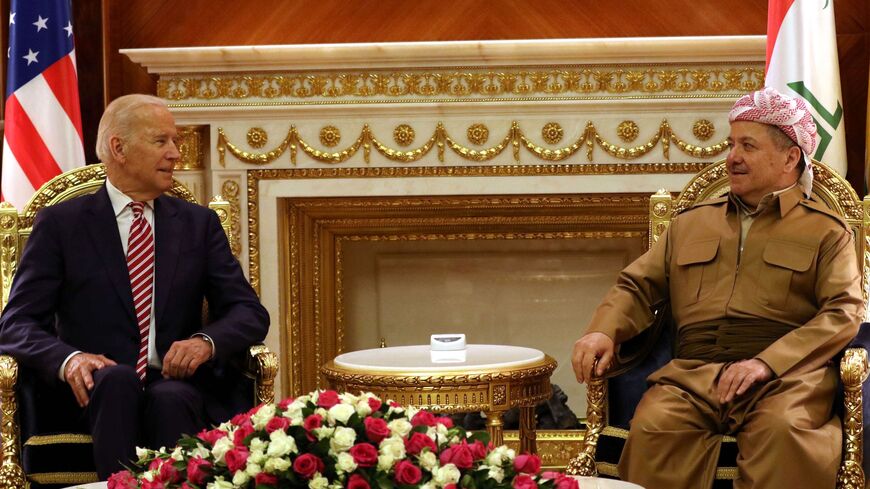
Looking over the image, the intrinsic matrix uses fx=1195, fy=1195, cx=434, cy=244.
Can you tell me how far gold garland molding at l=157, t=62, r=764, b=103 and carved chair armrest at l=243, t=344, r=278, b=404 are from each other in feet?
5.95

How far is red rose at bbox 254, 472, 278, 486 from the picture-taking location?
1957 mm

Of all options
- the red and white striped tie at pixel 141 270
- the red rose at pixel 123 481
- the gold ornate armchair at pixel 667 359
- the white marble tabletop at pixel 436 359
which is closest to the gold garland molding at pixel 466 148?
the gold ornate armchair at pixel 667 359

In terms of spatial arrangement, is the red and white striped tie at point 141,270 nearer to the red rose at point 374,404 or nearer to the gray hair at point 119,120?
the gray hair at point 119,120

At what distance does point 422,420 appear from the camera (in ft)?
6.81

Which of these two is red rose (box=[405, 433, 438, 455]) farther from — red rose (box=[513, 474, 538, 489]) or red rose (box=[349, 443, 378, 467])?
red rose (box=[513, 474, 538, 489])

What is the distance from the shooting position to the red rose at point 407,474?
1928 mm

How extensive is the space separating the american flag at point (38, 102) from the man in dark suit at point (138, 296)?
1.28 metres

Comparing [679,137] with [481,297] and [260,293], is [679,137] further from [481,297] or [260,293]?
[260,293]

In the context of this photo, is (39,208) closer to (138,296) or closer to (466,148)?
(138,296)

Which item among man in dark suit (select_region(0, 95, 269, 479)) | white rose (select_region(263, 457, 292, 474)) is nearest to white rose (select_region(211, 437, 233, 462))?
white rose (select_region(263, 457, 292, 474))

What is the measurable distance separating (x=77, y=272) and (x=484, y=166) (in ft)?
6.56

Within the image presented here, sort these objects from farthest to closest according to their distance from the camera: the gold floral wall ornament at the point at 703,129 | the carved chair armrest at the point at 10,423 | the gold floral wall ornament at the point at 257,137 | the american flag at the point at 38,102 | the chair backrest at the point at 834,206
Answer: the gold floral wall ornament at the point at 257,137
the gold floral wall ornament at the point at 703,129
the american flag at the point at 38,102
the chair backrest at the point at 834,206
the carved chair armrest at the point at 10,423

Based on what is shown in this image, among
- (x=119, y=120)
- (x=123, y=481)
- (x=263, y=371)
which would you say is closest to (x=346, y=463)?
(x=123, y=481)

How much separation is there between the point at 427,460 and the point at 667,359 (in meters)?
1.79
